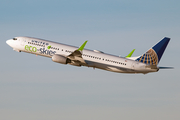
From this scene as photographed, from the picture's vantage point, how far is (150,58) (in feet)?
179

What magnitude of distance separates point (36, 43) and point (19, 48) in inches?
196

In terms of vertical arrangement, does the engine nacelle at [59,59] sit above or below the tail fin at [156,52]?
below

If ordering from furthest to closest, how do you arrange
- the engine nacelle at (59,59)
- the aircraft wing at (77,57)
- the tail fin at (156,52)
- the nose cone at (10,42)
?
the nose cone at (10,42)
the engine nacelle at (59,59)
the tail fin at (156,52)
the aircraft wing at (77,57)

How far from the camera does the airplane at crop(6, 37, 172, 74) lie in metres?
54.2

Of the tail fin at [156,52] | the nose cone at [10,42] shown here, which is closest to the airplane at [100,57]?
the tail fin at [156,52]

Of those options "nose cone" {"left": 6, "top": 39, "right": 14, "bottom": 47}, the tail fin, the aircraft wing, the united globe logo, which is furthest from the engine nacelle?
the tail fin

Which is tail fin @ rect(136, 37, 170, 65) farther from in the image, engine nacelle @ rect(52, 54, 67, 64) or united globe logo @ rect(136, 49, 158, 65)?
engine nacelle @ rect(52, 54, 67, 64)

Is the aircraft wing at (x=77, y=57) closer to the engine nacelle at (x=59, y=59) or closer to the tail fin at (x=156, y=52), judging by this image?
the engine nacelle at (x=59, y=59)

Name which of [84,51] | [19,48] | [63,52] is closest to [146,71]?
[84,51]

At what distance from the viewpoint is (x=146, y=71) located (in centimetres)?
5416

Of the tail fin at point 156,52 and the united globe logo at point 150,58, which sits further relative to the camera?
the united globe logo at point 150,58

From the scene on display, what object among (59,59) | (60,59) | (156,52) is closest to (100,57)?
(60,59)

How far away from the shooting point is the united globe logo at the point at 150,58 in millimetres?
54281

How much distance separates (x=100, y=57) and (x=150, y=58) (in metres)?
10.8
